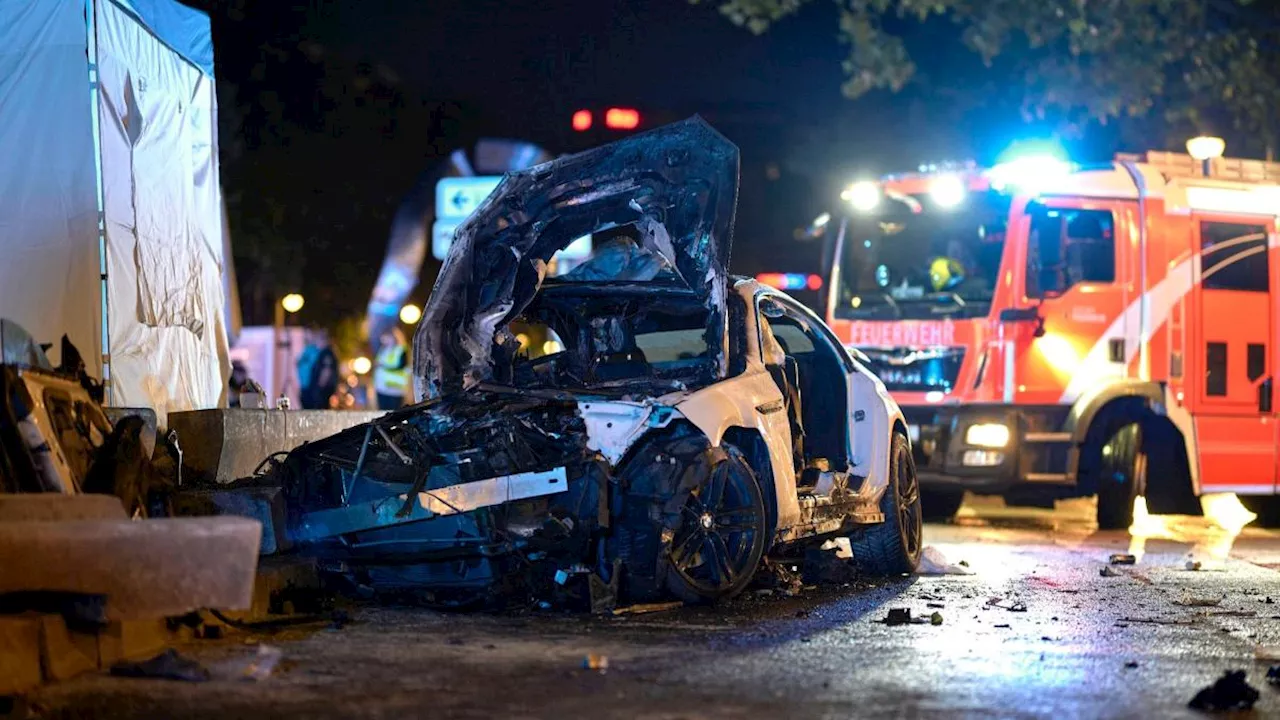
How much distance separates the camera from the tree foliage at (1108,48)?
1831cm

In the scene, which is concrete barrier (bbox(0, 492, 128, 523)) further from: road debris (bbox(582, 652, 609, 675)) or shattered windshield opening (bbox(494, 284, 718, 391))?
shattered windshield opening (bbox(494, 284, 718, 391))

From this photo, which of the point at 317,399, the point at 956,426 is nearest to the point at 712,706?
the point at 956,426

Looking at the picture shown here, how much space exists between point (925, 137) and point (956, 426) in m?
10.2

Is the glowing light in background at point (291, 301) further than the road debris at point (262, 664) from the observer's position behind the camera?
Yes

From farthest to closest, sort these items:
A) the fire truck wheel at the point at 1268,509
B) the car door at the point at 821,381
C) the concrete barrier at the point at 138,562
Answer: the fire truck wheel at the point at 1268,509 → the car door at the point at 821,381 → the concrete barrier at the point at 138,562

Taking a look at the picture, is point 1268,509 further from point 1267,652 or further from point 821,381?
point 1267,652

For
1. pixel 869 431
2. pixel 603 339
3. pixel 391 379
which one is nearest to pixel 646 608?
pixel 603 339

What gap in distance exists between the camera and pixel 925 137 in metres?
22.5

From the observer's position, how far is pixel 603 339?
8750 millimetres

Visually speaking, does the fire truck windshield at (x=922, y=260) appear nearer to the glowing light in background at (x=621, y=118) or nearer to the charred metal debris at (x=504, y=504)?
the glowing light in background at (x=621, y=118)

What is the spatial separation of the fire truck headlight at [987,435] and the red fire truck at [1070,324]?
12 millimetres

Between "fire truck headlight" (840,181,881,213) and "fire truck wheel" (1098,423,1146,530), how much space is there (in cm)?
298

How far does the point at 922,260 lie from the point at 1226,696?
340 inches

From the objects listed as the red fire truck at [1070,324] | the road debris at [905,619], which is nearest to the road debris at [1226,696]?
the road debris at [905,619]
